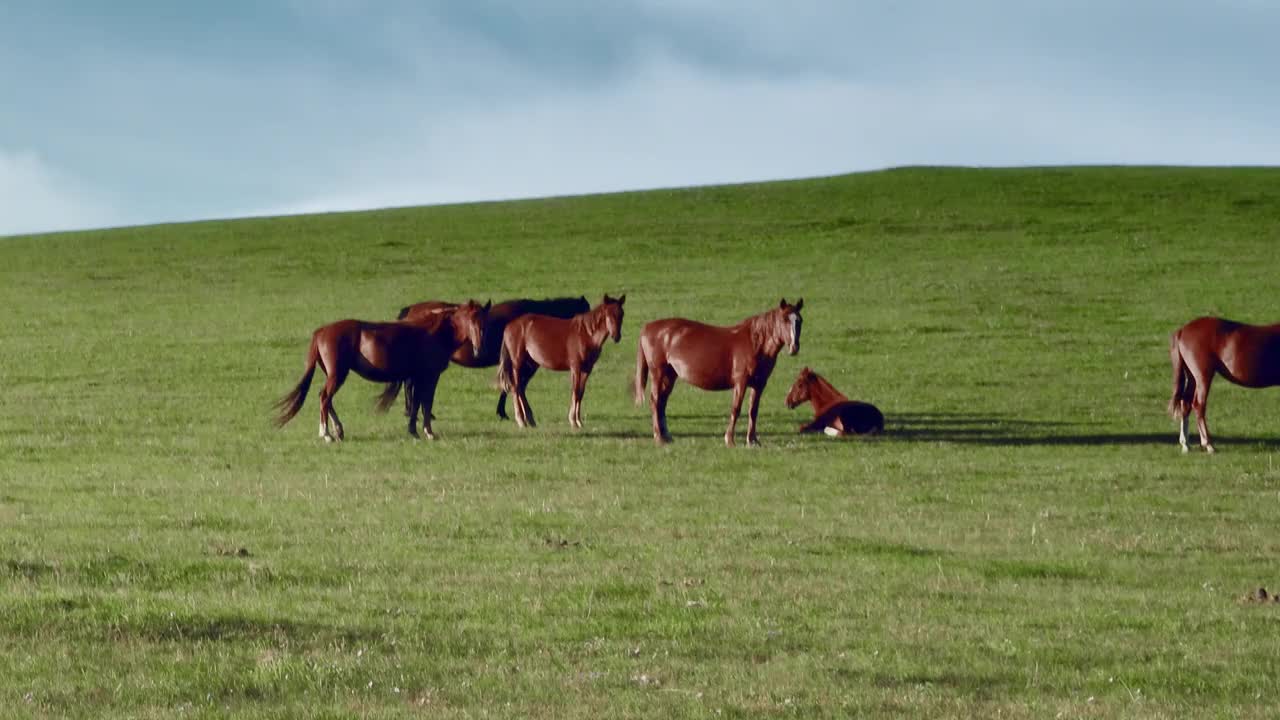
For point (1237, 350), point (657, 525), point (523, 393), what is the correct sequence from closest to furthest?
point (657, 525)
point (1237, 350)
point (523, 393)

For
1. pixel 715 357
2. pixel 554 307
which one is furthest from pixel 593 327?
pixel 554 307

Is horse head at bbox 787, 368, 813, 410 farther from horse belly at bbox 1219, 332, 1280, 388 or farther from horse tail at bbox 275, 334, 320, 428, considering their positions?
horse tail at bbox 275, 334, 320, 428

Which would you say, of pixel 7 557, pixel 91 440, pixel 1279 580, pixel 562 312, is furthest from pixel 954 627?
pixel 562 312

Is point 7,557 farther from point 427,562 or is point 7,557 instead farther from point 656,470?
point 656,470

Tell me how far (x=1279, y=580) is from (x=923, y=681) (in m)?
4.51

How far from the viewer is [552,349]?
A: 2222cm

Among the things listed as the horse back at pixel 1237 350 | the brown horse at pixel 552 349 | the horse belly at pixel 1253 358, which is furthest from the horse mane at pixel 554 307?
the horse belly at pixel 1253 358

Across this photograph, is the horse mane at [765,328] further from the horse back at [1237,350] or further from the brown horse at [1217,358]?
the horse back at [1237,350]

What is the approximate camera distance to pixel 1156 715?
24.1ft

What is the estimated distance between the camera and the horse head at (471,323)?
20766 mm

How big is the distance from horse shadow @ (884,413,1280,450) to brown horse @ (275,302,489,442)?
18.5ft

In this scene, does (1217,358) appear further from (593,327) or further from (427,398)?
(427,398)

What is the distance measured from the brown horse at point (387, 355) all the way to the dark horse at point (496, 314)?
1.35 m

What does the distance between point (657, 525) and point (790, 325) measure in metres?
5.72
